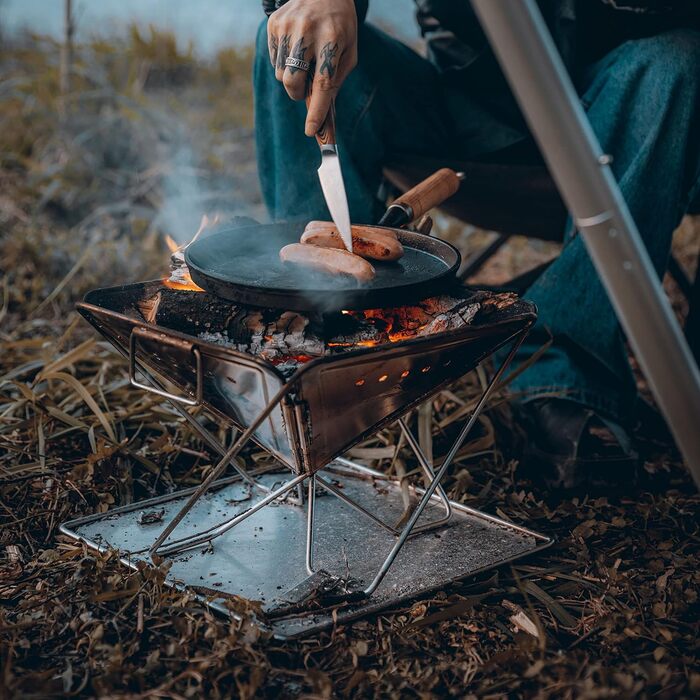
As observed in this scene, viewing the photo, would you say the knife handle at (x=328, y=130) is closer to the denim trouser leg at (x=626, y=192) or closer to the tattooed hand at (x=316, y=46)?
the tattooed hand at (x=316, y=46)

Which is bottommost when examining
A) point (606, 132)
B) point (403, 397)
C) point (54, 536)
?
point (54, 536)

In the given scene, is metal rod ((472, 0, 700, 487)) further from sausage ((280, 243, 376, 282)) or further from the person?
the person

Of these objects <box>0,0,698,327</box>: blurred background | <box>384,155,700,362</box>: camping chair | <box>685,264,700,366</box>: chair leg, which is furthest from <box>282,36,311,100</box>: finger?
<box>685,264,700,366</box>: chair leg

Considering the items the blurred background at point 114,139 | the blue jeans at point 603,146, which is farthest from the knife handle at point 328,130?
the blurred background at point 114,139

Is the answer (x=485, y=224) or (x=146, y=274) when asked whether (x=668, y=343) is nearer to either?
(x=485, y=224)

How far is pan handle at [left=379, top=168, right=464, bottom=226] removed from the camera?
1792 millimetres

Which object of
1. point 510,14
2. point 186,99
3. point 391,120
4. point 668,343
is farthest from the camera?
point 186,99

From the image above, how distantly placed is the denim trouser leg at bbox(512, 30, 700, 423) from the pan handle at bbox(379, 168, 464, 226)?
46 centimetres

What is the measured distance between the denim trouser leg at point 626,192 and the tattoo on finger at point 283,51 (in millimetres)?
965

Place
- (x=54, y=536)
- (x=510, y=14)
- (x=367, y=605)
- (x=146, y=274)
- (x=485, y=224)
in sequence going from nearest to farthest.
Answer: (x=510, y=14) < (x=367, y=605) < (x=54, y=536) < (x=485, y=224) < (x=146, y=274)

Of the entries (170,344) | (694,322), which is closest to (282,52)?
(170,344)

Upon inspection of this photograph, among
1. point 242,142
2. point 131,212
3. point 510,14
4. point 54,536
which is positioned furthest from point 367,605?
point 242,142

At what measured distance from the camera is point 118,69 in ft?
18.3

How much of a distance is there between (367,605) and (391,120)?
1.58m
